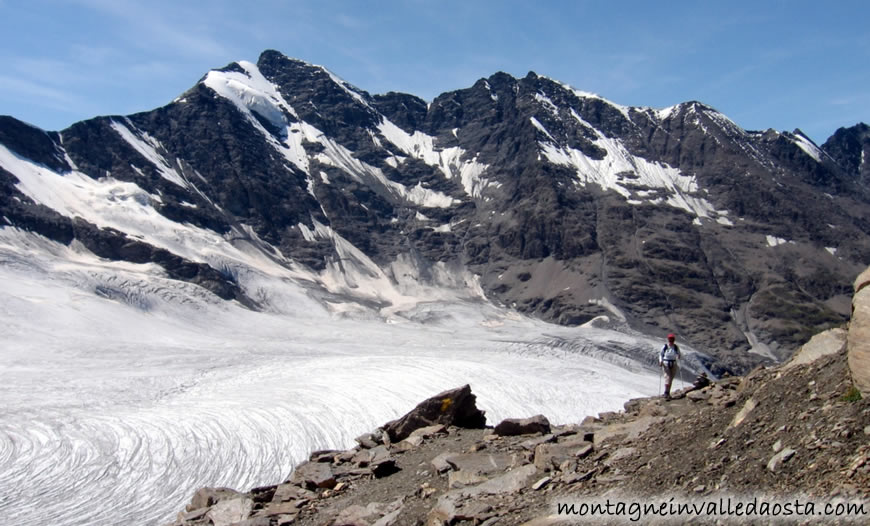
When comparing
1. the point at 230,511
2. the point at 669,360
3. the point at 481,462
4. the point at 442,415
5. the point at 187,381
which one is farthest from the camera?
the point at 187,381

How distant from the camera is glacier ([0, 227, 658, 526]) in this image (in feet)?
108

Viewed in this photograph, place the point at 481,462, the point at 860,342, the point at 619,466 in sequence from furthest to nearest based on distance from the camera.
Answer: the point at 481,462 < the point at 619,466 < the point at 860,342

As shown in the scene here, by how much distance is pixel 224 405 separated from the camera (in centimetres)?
4453

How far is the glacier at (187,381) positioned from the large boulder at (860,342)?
87.2 ft

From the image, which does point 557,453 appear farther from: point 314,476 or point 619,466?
point 314,476

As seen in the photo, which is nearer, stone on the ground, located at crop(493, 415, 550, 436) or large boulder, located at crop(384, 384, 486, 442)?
stone on the ground, located at crop(493, 415, 550, 436)

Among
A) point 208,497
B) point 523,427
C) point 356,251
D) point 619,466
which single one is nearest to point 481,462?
point 523,427

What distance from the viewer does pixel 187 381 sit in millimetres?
56906

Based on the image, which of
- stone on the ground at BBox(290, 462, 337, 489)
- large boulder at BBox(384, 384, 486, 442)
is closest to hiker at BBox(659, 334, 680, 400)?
large boulder at BBox(384, 384, 486, 442)

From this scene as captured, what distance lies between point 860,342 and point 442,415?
39.6 feet

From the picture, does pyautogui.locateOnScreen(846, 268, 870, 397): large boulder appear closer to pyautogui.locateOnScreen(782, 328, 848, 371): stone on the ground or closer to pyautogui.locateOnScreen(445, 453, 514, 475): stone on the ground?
pyautogui.locateOnScreen(782, 328, 848, 371): stone on the ground

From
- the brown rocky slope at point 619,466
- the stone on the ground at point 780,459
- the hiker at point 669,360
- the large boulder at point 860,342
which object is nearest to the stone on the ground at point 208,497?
the brown rocky slope at point 619,466

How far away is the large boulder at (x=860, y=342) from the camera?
9.83 meters

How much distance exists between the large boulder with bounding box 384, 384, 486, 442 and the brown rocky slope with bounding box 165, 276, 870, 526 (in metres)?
0.97
